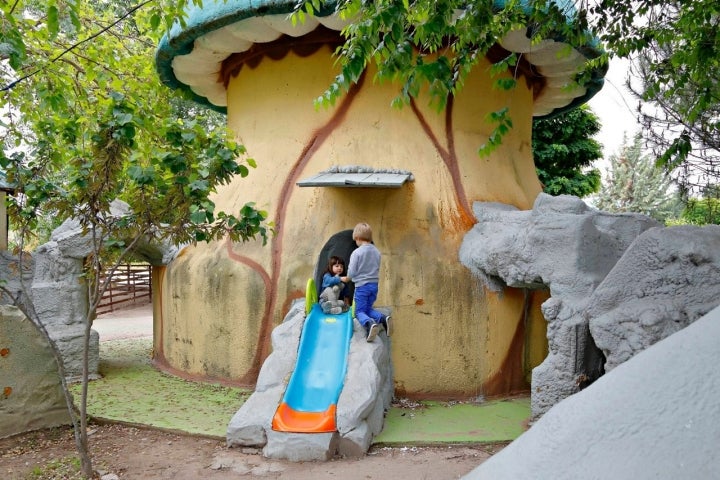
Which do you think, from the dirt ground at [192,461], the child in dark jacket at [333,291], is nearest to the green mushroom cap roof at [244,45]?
the child in dark jacket at [333,291]

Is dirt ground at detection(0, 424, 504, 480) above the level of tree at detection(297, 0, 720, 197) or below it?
below

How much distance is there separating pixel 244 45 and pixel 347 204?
2.38 metres

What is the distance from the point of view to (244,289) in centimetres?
680

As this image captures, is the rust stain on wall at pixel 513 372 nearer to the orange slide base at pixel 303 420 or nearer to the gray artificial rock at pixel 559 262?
the gray artificial rock at pixel 559 262

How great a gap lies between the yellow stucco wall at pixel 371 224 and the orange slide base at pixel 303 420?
170 centimetres

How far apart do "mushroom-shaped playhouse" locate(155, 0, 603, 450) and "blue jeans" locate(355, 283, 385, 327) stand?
39 cm

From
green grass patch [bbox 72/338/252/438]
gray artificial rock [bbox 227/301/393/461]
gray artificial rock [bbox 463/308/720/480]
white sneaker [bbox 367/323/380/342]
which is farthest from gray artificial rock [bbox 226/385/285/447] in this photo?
gray artificial rock [bbox 463/308/720/480]

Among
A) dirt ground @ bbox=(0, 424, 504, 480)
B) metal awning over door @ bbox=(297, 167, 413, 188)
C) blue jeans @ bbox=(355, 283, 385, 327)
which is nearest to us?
dirt ground @ bbox=(0, 424, 504, 480)

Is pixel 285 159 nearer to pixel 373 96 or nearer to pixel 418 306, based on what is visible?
pixel 373 96

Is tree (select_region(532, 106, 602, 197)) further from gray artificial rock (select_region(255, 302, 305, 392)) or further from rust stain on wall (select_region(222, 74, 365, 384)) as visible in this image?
gray artificial rock (select_region(255, 302, 305, 392))

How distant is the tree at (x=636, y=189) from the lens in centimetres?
3222

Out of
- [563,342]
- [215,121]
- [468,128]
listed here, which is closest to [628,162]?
[215,121]

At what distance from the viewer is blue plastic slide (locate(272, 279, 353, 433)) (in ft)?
15.7

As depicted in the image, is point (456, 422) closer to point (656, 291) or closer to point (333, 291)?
point (333, 291)
